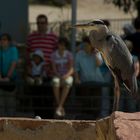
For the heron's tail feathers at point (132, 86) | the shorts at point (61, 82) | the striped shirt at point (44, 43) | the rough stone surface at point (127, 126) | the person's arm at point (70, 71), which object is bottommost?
the shorts at point (61, 82)

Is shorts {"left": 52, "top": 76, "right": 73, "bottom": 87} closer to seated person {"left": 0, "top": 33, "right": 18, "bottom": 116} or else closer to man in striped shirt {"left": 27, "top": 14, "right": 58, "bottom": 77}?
man in striped shirt {"left": 27, "top": 14, "right": 58, "bottom": 77}

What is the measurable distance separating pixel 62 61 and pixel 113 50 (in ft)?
11.2

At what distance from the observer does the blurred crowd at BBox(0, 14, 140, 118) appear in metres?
10.8

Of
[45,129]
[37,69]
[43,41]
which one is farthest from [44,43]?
[45,129]

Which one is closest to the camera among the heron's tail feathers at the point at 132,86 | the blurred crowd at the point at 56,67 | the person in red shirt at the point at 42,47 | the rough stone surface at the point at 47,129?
the rough stone surface at the point at 47,129

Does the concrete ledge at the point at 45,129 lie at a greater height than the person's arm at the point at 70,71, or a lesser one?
greater

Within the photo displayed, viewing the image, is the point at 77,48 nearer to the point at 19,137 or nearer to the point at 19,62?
the point at 19,62

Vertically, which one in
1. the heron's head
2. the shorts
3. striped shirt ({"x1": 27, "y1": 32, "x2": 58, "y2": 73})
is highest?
the heron's head

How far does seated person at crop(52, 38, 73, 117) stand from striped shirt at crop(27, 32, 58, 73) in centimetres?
26

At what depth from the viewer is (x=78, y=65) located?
1097cm

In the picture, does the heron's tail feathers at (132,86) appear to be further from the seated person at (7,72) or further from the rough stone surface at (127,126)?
the seated person at (7,72)

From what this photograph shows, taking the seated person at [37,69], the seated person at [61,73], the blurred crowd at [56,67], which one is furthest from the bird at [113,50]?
the seated person at [37,69]

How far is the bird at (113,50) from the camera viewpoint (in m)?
7.45

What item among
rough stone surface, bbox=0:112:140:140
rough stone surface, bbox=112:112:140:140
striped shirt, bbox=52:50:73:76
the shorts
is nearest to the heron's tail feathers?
rough stone surface, bbox=0:112:140:140
